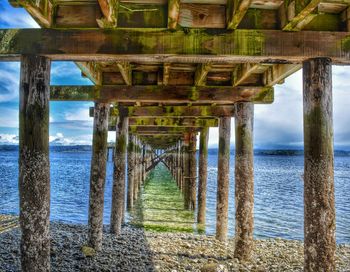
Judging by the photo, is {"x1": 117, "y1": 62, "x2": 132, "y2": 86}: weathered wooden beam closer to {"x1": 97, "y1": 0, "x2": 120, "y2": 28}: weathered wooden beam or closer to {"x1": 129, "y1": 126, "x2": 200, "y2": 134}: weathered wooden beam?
{"x1": 97, "y1": 0, "x2": 120, "y2": 28}: weathered wooden beam

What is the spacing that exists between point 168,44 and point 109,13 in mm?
752

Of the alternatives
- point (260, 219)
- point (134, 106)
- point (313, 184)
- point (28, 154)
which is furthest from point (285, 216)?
point (28, 154)

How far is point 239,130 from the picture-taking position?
7.43m

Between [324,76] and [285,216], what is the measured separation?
17069 mm

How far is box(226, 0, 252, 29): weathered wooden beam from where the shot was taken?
12.1 feet

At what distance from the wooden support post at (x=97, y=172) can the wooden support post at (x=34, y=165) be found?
11.1 feet

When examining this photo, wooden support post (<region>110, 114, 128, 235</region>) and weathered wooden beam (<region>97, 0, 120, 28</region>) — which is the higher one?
weathered wooden beam (<region>97, 0, 120, 28</region>)

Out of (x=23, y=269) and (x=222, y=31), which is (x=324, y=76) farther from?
(x=23, y=269)

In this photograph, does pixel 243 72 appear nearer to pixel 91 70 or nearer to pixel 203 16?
pixel 203 16

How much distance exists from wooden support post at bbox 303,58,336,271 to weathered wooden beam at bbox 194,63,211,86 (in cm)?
190

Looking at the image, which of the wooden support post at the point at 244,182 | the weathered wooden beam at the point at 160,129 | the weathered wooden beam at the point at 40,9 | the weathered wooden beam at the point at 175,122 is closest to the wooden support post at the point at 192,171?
the weathered wooden beam at the point at 160,129

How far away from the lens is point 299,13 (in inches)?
150

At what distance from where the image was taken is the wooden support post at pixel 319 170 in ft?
13.8

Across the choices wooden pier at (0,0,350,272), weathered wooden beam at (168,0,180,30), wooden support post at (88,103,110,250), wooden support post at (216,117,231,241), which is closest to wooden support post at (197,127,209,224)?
wooden support post at (216,117,231,241)
